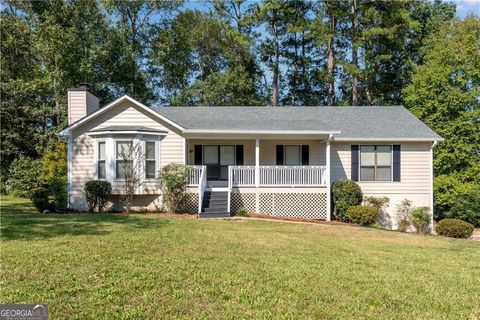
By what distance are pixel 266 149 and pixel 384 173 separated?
17.2 feet

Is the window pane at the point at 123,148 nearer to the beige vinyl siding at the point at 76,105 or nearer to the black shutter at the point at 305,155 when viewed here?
the beige vinyl siding at the point at 76,105

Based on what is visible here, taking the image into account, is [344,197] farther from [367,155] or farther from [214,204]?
[214,204]

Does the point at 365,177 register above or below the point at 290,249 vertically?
above

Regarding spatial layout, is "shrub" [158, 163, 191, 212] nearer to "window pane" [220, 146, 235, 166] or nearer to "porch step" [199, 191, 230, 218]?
"porch step" [199, 191, 230, 218]

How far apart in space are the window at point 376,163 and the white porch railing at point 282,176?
2.19m

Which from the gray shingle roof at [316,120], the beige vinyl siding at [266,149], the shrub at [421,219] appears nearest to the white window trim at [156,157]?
the gray shingle roof at [316,120]

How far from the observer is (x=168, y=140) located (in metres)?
14.7

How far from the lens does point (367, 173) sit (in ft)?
51.8

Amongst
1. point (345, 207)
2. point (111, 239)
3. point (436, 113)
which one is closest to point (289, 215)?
point (345, 207)

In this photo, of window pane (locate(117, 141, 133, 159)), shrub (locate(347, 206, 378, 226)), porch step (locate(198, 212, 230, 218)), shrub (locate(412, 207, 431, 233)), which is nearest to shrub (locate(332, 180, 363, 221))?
shrub (locate(347, 206, 378, 226))

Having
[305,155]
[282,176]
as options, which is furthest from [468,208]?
[282,176]

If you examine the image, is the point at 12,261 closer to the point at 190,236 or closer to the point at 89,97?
the point at 190,236

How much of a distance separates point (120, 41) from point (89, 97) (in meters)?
13.3

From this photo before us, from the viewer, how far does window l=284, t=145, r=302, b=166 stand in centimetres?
1697
